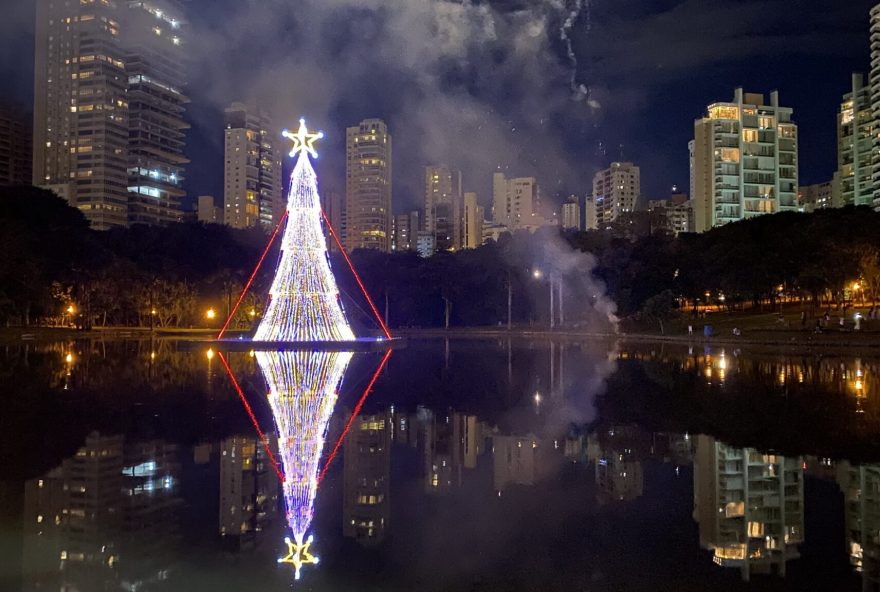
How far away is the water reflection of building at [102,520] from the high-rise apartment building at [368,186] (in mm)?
134941

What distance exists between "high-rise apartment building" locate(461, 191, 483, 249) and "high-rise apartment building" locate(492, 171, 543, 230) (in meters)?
4.04

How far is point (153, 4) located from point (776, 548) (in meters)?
157

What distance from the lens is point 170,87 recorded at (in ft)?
467

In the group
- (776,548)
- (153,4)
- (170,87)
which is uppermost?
(153,4)

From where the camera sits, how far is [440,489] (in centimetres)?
955

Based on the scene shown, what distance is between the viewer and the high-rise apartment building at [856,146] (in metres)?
109

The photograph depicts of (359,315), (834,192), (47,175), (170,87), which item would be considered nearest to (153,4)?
(170,87)

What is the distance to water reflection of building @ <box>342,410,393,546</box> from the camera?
7891 mm

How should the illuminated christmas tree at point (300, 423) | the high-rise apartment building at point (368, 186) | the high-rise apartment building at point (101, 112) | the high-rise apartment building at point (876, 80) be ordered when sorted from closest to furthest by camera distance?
1. the illuminated christmas tree at point (300, 423)
2. the high-rise apartment building at point (876, 80)
3. the high-rise apartment building at point (101, 112)
4. the high-rise apartment building at point (368, 186)

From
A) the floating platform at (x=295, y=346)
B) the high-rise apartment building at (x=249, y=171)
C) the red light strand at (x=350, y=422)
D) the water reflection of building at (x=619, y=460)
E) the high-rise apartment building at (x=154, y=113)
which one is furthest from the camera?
the high-rise apartment building at (x=249, y=171)

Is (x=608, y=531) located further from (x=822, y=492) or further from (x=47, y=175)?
(x=47, y=175)

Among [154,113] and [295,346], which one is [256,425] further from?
[154,113]

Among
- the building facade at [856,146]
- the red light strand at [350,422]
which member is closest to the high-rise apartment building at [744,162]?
the building facade at [856,146]

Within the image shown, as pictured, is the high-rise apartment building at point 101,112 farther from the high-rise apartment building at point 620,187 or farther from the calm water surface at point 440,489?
the calm water surface at point 440,489
